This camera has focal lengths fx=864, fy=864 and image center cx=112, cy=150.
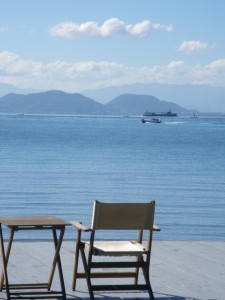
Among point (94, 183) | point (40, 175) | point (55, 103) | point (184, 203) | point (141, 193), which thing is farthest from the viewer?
point (55, 103)

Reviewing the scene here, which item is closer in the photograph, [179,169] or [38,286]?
[38,286]

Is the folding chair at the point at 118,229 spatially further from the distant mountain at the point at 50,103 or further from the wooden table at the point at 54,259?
the distant mountain at the point at 50,103

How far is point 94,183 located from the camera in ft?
68.3

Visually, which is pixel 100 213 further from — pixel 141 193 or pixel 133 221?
pixel 141 193

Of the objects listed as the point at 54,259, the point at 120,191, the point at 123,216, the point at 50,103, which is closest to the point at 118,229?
the point at 123,216

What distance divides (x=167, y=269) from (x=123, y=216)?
1.30m

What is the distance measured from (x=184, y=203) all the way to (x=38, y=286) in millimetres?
10728

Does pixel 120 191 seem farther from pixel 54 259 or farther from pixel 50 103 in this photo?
pixel 50 103

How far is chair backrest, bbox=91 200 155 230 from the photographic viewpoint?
4.82 metres

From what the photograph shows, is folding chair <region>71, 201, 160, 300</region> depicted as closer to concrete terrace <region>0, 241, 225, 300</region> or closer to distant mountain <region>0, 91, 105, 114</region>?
concrete terrace <region>0, 241, 225, 300</region>

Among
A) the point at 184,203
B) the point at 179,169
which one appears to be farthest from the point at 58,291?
the point at 179,169

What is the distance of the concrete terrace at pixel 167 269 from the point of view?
17.2ft

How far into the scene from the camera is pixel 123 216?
4906 millimetres

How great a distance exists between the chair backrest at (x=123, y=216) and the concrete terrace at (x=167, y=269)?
500 mm
